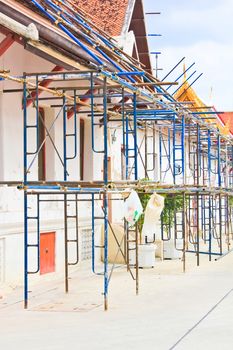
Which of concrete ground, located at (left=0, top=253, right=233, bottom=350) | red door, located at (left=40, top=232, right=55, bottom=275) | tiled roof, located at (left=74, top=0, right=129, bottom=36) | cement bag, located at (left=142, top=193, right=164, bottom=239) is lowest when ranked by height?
concrete ground, located at (left=0, top=253, right=233, bottom=350)

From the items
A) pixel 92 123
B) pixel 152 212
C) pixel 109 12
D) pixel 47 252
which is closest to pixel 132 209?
pixel 152 212

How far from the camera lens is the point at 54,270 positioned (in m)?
16.8

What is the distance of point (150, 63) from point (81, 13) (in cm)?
649

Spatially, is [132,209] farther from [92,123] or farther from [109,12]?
[109,12]

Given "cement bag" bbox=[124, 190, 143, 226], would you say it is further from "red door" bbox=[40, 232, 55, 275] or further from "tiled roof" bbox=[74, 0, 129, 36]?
"tiled roof" bbox=[74, 0, 129, 36]

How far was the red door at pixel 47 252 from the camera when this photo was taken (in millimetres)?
16359

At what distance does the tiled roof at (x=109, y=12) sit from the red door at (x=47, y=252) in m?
7.35

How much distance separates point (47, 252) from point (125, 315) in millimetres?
5673

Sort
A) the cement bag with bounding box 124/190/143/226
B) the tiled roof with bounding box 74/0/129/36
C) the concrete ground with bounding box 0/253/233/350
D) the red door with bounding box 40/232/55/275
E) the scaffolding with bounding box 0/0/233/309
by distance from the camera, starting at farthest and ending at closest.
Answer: the tiled roof with bounding box 74/0/129/36, the red door with bounding box 40/232/55/275, the cement bag with bounding box 124/190/143/226, the scaffolding with bounding box 0/0/233/309, the concrete ground with bounding box 0/253/233/350

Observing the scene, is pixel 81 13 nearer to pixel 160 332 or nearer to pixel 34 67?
pixel 34 67

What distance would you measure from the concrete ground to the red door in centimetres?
47

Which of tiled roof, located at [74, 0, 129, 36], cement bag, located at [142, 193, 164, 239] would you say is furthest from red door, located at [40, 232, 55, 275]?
tiled roof, located at [74, 0, 129, 36]

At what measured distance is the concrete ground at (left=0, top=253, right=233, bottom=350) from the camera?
930cm

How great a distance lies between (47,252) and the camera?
54.6ft
